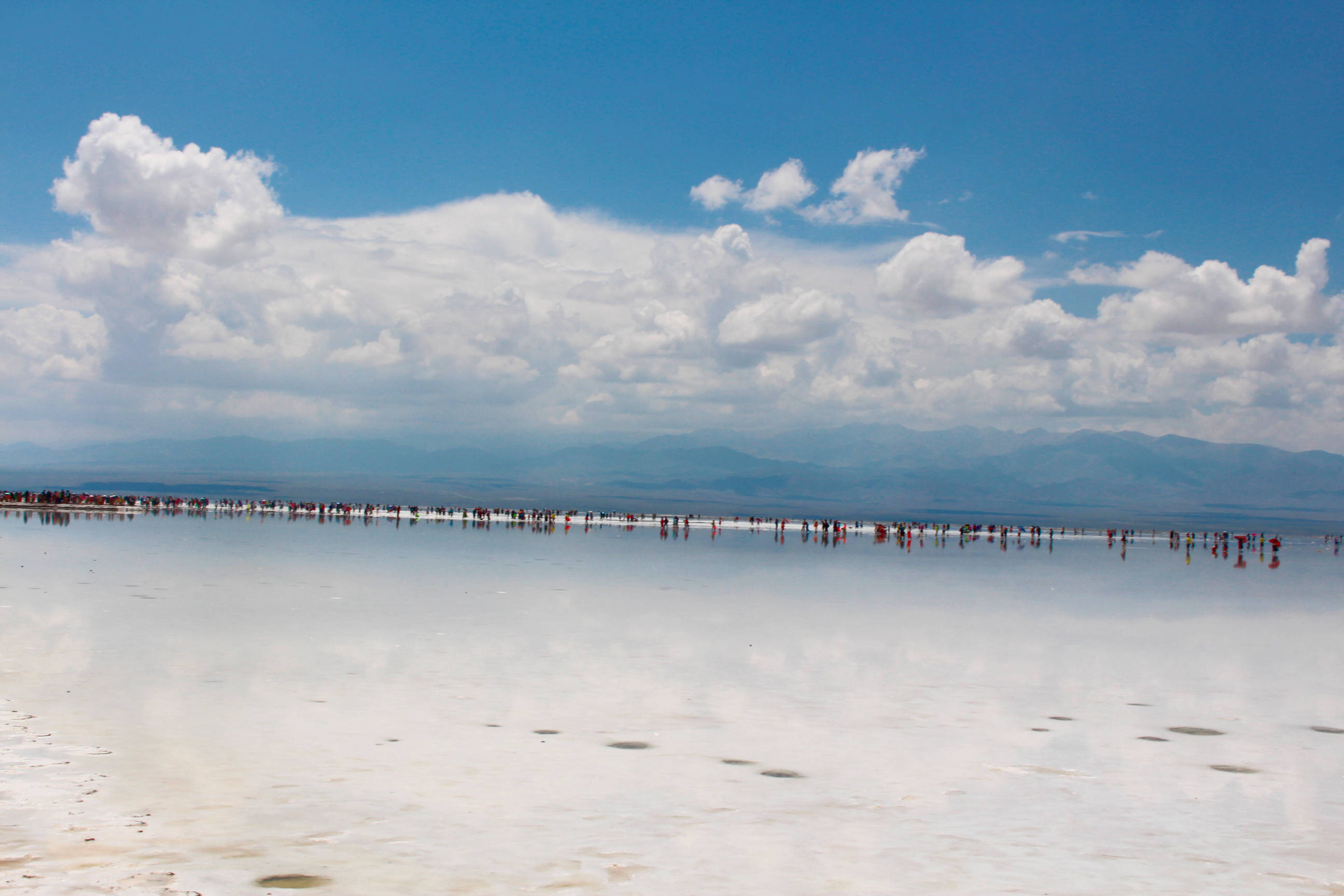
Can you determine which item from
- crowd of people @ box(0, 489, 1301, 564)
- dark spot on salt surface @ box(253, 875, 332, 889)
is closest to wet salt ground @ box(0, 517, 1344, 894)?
dark spot on salt surface @ box(253, 875, 332, 889)

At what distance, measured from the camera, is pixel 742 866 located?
744 cm

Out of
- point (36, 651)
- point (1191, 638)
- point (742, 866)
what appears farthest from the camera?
point (1191, 638)

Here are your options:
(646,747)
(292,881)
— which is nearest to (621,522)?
(646,747)

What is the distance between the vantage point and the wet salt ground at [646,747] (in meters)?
7.44

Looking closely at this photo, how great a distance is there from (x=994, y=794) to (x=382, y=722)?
7281 mm

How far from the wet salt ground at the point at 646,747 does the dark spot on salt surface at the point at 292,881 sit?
0.03m

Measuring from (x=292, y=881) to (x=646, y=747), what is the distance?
16.5ft

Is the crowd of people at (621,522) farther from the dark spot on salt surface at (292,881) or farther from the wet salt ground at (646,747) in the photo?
the dark spot on salt surface at (292,881)

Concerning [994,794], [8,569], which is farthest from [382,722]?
[8,569]

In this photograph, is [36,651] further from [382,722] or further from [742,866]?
[742,866]

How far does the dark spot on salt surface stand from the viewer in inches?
265

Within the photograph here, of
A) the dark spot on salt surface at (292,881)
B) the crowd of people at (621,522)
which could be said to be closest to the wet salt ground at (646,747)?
the dark spot on salt surface at (292,881)

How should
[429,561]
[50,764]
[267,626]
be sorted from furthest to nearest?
[429,561], [267,626], [50,764]

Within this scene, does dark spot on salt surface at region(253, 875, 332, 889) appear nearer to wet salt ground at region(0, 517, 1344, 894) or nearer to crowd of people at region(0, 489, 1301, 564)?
wet salt ground at region(0, 517, 1344, 894)
